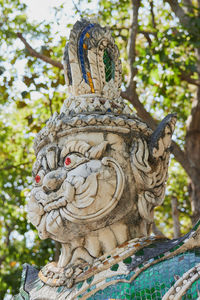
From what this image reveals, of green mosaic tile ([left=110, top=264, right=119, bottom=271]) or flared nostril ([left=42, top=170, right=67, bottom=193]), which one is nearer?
green mosaic tile ([left=110, top=264, right=119, bottom=271])

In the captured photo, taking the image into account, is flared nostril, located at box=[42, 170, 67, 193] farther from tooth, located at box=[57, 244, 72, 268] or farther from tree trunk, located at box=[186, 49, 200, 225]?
tree trunk, located at box=[186, 49, 200, 225]

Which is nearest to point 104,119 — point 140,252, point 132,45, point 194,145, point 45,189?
point 45,189

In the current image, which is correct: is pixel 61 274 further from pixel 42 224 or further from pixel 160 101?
pixel 160 101

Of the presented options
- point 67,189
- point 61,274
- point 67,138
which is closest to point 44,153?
point 67,138

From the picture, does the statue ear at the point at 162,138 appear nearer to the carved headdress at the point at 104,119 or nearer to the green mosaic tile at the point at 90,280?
the carved headdress at the point at 104,119

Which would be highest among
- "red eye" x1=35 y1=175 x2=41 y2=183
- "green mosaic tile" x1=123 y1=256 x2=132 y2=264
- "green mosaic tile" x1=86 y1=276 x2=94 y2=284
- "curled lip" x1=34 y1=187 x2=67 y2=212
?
"red eye" x1=35 y1=175 x2=41 y2=183

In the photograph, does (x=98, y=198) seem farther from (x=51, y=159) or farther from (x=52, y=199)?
(x=51, y=159)

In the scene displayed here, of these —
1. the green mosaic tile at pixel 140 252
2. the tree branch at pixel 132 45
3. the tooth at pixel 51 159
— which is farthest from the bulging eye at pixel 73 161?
the tree branch at pixel 132 45

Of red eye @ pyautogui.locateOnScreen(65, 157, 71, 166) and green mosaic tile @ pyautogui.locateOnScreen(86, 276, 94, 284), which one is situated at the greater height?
red eye @ pyautogui.locateOnScreen(65, 157, 71, 166)

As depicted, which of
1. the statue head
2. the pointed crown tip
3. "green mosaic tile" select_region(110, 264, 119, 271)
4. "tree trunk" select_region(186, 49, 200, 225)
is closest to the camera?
"green mosaic tile" select_region(110, 264, 119, 271)

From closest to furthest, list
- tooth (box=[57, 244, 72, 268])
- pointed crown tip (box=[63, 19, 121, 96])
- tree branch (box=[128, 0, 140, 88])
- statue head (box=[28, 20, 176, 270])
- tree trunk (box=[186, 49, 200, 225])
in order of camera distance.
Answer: statue head (box=[28, 20, 176, 270])
tooth (box=[57, 244, 72, 268])
pointed crown tip (box=[63, 19, 121, 96])
tree trunk (box=[186, 49, 200, 225])
tree branch (box=[128, 0, 140, 88])

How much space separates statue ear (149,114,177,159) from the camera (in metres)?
4.30

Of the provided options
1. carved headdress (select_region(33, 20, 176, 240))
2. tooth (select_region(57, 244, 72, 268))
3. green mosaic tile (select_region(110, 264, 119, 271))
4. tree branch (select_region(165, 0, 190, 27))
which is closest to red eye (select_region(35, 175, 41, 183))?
carved headdress (select_region(33, 20, 176, 240))

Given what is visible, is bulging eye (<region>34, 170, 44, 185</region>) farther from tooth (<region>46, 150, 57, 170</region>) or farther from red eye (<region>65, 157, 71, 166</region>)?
red eye (<region>65, 157, 71, 166</region>)
